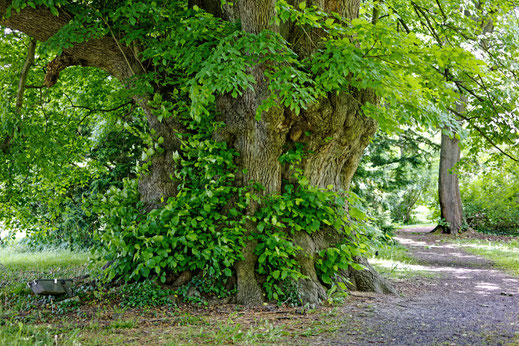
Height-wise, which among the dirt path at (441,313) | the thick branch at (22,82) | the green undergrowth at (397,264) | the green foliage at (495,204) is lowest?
the dirt path at (441,313)

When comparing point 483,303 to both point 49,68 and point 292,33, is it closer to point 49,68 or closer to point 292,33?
point 292,33

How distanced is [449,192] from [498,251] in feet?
14.9

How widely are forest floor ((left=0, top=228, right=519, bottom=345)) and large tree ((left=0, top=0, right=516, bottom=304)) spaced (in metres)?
0.53

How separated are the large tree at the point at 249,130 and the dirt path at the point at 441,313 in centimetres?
67

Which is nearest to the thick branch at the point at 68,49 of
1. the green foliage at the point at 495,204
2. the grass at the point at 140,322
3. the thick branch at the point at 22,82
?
the thick branch at the point at 22,82

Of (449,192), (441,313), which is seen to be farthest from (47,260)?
(449,192)

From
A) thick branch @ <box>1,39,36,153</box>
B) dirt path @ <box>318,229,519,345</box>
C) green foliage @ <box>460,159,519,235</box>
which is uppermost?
thick branch @ <box>1,39,36,153</box>

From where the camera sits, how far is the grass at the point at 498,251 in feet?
30.8

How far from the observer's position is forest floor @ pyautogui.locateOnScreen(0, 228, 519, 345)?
13.1ft

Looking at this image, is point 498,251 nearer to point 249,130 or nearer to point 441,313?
point 441,313

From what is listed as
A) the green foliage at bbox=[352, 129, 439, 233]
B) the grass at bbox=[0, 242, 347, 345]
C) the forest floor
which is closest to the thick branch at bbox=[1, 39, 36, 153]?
the forest floor

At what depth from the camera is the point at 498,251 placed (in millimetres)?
11789

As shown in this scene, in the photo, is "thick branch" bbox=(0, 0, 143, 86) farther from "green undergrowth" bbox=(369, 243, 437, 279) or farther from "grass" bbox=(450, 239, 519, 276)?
"grass" bbox=(450, 239, 519, 276)

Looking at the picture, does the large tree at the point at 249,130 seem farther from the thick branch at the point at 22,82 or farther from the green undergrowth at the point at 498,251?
the green undergrowth at the point at 498,251
